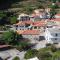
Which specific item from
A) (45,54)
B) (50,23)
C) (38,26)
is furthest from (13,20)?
(45,54)

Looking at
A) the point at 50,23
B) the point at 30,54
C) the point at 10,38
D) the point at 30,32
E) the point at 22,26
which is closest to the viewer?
the point at 30,54

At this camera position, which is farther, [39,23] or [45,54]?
[39,23]

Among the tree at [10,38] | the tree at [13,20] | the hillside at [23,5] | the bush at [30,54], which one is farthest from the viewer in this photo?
the hillside at [23,5]

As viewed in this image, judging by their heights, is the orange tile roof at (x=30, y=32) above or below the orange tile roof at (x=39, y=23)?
above

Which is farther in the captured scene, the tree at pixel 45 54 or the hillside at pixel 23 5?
the hillside at pixel 23 5

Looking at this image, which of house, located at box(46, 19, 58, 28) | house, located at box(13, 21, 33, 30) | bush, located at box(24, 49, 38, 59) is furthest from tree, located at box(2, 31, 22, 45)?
house, located at box(46, 19, 58, 28)

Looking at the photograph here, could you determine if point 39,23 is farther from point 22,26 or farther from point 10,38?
point 10,38

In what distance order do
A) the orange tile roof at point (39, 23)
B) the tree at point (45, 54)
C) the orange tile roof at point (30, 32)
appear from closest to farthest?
the tree at point (45, 54) → the orange tile roof at point (30, 32) → the orange tile roof at point (39, 23)

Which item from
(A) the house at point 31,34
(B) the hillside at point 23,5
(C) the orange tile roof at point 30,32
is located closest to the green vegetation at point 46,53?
(A) the house at point 31,34

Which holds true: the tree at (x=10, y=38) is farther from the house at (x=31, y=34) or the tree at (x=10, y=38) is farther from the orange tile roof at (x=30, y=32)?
the orange tile roof at (x=30, y=32)

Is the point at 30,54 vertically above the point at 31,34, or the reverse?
the point at 30,54

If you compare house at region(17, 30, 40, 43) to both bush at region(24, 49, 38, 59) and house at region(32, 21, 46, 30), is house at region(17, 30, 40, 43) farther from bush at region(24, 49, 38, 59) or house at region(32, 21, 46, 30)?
bush at region(24, 49, 38, 59)
